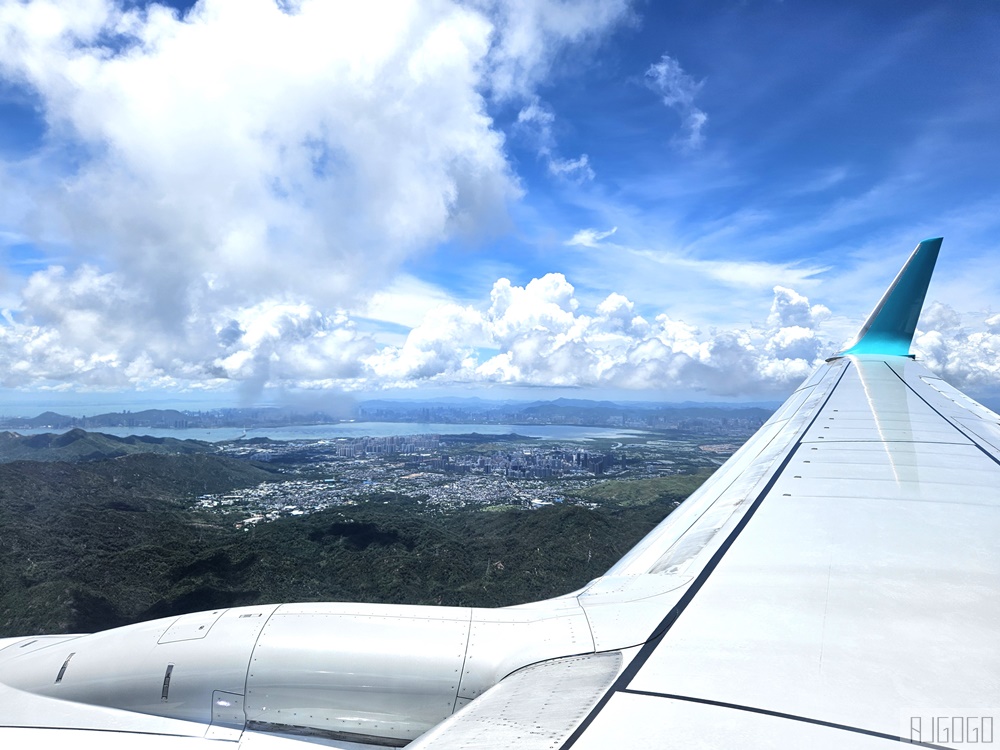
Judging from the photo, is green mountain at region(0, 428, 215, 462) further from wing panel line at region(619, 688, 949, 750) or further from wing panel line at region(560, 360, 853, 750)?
wing panel line at region(619, 688, 949, 750)

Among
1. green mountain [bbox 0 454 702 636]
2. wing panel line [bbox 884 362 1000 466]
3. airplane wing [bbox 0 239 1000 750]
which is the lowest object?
green mountain [bbox 0 454 702 636]

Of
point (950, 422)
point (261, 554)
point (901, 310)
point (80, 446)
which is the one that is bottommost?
point (261, 554)

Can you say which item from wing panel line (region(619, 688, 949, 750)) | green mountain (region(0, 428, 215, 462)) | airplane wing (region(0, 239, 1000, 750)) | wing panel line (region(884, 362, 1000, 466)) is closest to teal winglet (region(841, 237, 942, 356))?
wing panel line (region(884, 362, 1000, 466))

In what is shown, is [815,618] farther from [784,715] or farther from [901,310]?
[901,310]

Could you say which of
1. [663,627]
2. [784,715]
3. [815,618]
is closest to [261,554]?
[663,627]

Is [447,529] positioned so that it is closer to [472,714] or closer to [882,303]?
[882,303]

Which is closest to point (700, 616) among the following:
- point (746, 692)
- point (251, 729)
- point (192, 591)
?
point (746, 692)
